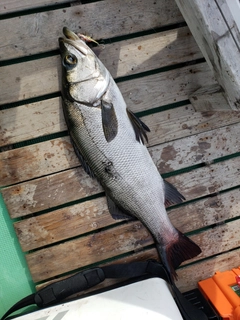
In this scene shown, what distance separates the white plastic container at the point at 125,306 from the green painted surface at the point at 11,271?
26 cm

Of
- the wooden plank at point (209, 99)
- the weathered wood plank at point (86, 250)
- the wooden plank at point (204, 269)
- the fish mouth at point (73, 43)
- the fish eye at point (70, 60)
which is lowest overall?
the wooden plank at point (204, 269)

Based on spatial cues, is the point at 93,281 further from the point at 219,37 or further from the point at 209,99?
the point at 219,37

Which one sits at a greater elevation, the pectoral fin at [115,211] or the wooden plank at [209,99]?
the wooden plank at [209,99]

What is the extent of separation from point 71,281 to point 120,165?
2.76ft

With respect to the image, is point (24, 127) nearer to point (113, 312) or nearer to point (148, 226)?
point (148, 226)

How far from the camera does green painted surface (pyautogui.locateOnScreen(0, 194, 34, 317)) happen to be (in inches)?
81.6

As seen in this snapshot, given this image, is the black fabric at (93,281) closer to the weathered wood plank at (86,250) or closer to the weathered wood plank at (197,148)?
the weathered wood plank at (86,250)

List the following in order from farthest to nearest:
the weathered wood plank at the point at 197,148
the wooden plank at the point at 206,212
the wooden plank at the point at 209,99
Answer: the wooden plank at the point at 206,212, the weathered wood plank at the point at 197,148, the wooden plank at the point at 209,99

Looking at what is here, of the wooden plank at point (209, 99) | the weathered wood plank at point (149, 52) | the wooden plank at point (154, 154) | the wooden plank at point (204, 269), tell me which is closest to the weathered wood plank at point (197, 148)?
the wooden plank at point (154, 154)

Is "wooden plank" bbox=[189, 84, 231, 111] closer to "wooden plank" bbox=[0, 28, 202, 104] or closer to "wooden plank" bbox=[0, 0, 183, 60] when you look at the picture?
"wooden plank" bbox=[0, 28, 202, 104]

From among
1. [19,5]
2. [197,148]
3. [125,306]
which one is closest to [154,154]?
[197,148]

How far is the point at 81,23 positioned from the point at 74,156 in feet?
2.51

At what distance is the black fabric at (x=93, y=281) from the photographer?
196 cm

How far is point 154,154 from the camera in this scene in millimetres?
2057
